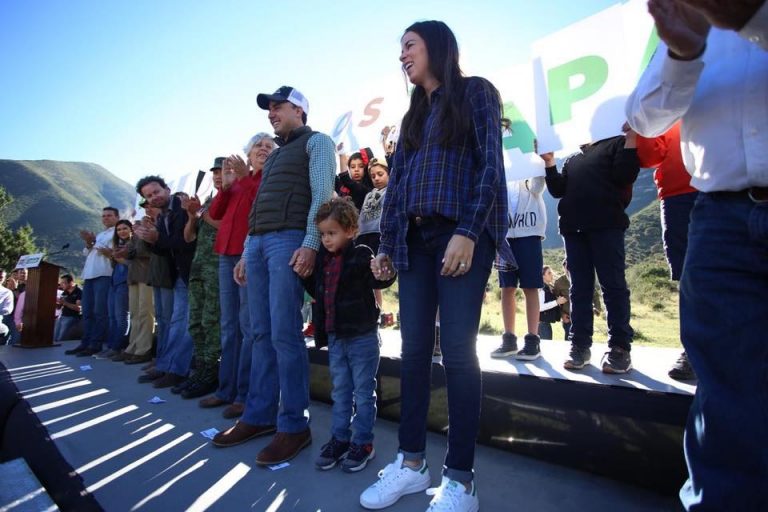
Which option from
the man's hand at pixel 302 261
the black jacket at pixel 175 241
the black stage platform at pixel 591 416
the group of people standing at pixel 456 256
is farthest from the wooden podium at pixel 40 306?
the black stage platform at pixel 591 416

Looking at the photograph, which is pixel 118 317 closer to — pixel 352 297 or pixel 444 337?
pixel 352 297

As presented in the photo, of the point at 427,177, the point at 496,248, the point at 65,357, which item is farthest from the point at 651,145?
the point at 65,357

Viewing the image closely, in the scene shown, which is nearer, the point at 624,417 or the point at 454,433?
the point at 454,433

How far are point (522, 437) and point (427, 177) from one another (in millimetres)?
1260

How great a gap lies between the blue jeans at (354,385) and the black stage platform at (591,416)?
403 mm

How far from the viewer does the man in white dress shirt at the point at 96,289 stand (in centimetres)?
535

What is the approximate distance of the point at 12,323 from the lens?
307 inches

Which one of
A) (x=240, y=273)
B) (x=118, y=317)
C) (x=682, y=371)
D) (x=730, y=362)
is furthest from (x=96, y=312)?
(x=730, y=362)

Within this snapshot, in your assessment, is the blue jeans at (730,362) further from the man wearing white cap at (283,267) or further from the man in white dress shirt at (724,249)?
the man wearing white cap at (283,267)

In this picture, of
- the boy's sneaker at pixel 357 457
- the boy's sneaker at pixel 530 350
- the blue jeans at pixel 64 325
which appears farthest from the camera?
the blue jeans at pixel 64 325

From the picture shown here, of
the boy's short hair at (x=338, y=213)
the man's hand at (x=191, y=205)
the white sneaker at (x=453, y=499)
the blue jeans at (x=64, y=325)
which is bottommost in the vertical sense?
the white sneaker at (x=453, y=499)

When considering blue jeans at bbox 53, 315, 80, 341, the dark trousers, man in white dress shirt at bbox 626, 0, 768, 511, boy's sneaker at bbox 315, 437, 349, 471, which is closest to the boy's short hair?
boy's sneaker at bbox 315, 437, 349, 471

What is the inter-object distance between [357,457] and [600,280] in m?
1.57

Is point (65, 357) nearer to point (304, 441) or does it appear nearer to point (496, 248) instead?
point (304, 441)
